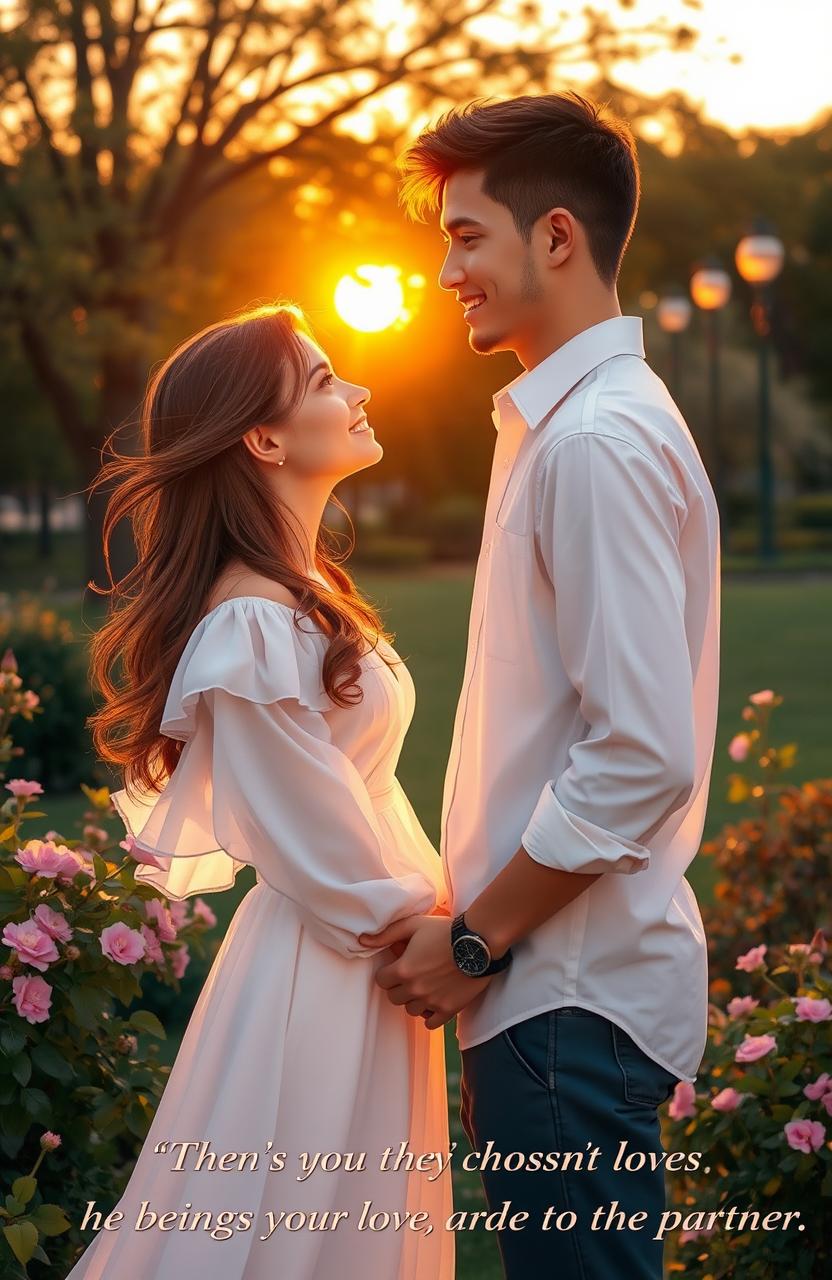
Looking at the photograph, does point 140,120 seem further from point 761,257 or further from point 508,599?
point 508,599

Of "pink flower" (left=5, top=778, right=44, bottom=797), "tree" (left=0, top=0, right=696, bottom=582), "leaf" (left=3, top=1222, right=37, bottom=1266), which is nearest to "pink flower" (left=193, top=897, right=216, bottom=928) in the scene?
"pink flower" (left=5, top=778, right=44, bottom=797)

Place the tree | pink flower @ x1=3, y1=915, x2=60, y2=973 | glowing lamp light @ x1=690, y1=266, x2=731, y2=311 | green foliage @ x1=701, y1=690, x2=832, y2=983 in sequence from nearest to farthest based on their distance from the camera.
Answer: pink flower @ x1=3, y1=915, x2=60, y2=973
green foliage @ x1=701, y1=690, x2=832, y2=983
the tree
glowing lamp light @ x1=690, y1=266, x2=731, y2=311

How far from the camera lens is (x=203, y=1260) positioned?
2.54 metres

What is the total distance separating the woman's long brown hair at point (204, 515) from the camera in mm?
2752

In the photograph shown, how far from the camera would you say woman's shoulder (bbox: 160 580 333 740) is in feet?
8.41


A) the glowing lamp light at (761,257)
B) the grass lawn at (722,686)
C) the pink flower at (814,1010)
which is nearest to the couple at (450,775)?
the pink flower at (814,1010)

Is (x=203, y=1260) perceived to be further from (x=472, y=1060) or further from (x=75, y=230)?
(x=75, y=230)

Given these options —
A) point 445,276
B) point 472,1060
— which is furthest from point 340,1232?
point 445,276

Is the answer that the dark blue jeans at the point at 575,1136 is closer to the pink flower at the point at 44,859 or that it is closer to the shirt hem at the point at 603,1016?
the shirt hem at the point at 603,1016

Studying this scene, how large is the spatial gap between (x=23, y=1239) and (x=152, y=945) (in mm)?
733

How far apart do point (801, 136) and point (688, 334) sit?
16.3m

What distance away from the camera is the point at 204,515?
2.80 meters

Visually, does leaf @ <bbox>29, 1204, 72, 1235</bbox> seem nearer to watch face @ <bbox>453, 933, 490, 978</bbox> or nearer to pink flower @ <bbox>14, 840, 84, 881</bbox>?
pink flower @ <bbox>14, 840, 84, 881</bbox>

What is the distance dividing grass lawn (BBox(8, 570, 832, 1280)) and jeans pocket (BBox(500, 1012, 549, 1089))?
193cm
